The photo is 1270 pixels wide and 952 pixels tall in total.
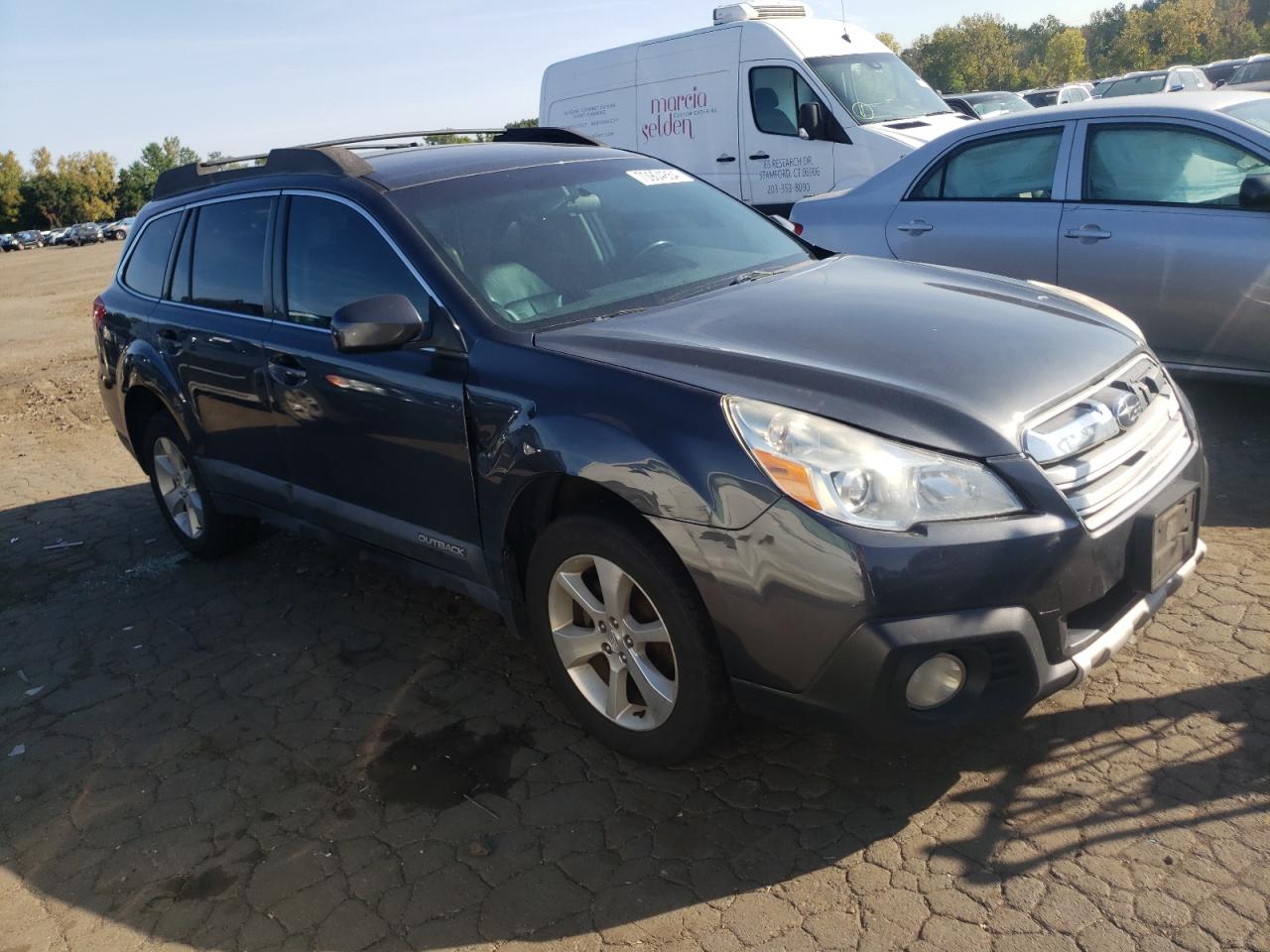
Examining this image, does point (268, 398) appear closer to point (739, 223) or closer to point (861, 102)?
point (739, 223)

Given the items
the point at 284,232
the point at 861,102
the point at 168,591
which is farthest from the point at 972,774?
the point at 861,102

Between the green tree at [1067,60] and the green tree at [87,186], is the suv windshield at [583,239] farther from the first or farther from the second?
the green tree at [87,186]

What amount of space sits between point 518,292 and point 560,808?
1.62 m

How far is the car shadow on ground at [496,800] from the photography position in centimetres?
270

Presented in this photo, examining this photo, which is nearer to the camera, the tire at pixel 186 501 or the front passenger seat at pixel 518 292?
the front passenger seat at pixel 518 292

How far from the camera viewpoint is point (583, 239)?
3871 mm

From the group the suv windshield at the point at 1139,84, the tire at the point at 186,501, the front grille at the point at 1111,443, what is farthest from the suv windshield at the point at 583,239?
the suv windshield at the point at 1139,84

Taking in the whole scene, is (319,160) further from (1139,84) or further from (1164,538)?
(1139,84)

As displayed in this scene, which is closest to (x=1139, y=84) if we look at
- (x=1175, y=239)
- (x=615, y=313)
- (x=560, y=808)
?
(x=1175, y=239)

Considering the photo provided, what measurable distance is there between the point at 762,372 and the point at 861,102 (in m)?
9.12

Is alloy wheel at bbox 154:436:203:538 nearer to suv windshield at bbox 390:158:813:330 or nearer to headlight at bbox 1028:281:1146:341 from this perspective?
suv windshield at bbox 390:158:813:330

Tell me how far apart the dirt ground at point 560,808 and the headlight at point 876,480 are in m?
0.63

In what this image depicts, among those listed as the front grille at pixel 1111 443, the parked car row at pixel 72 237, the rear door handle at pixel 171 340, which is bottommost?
the parked car row at pixel 72 237

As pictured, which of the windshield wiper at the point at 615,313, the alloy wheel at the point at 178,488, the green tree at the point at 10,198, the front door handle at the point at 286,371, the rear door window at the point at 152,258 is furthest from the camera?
the green tree at the point at 10,198
